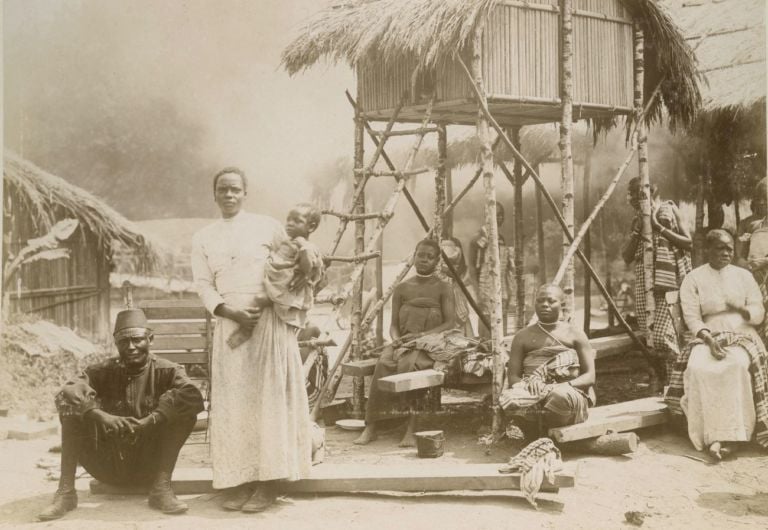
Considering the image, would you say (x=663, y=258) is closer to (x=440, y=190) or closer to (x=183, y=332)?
(x=440, y=190)

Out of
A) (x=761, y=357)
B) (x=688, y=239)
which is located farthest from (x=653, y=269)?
(x=761, y=357)

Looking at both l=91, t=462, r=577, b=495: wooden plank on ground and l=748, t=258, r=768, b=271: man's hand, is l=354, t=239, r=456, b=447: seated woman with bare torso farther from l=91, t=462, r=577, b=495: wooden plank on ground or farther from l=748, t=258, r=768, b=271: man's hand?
l=748, t=258, r=768, b=271: man's hand

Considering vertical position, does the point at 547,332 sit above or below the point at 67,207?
below

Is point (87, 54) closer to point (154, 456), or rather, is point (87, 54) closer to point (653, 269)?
point (154, 456)

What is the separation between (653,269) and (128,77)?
19.2ft

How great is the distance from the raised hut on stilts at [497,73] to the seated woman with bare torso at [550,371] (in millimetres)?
321

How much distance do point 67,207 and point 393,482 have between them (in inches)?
268

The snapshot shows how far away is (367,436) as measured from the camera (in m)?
6.09

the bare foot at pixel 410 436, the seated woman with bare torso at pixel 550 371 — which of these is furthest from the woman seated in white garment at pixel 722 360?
the bare foot at pixel 410 436

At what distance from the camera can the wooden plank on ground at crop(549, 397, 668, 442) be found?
520 cm

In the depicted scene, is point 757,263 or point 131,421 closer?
point 131,421

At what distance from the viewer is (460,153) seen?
13539mm

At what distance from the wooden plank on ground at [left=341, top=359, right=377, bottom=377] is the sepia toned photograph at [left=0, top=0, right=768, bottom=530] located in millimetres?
25

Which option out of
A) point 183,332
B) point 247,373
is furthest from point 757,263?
point 183,332
